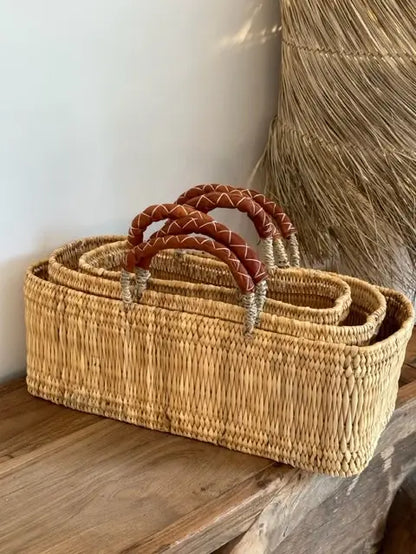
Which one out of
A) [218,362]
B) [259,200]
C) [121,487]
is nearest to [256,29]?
[259,200]

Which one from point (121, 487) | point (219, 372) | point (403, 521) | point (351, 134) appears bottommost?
point (403, 521)

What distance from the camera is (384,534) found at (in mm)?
1238

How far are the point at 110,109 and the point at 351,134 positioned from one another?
1.15 ft

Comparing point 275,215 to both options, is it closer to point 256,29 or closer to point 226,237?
point 226,237

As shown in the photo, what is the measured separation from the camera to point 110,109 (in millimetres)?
1057

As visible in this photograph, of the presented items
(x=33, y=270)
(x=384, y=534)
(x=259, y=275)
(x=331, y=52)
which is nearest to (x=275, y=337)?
(x=259, y=275)

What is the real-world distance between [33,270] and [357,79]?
0.52 metres

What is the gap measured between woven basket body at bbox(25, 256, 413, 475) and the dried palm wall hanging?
0.63 ft

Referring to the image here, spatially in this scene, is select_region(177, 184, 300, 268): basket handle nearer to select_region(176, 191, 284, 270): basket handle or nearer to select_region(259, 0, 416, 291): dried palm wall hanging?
select_region(176, 191, 284, 270): basket handle

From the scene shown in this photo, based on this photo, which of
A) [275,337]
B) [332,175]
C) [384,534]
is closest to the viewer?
[275,337]

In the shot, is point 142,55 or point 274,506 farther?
point 142,55

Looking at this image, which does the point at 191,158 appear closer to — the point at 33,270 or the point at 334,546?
the point at 33,270

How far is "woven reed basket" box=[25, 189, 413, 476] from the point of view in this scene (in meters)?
0.82

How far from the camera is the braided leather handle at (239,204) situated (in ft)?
2.88
